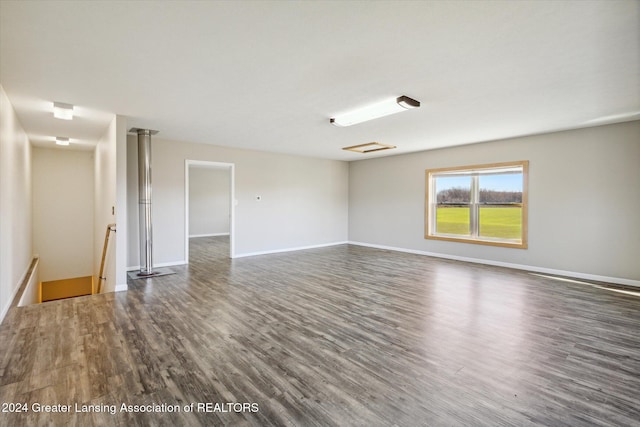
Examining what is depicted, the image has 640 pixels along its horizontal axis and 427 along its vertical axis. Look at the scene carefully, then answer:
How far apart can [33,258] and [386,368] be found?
833 centimetres

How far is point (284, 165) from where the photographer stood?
7.86 meters

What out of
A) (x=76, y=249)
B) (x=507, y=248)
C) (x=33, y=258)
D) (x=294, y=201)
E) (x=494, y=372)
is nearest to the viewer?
(x=494, y=372)

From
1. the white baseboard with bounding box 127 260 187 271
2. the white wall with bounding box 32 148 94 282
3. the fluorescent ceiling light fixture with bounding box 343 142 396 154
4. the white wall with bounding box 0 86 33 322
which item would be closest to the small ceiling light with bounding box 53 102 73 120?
the white wall with bounding box 0 86 33 322

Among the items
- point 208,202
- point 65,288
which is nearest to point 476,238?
point 208,202

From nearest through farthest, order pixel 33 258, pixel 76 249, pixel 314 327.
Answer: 1. pixel 314 327
2. pixel 33 258
3. pixel 76 249

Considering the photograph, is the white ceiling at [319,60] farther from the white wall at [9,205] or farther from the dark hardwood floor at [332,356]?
the dark hardwood floor at [332,356]

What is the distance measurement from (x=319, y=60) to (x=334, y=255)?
525cm

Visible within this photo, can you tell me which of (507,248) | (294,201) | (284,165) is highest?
(284,165)

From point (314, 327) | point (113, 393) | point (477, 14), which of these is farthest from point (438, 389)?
point (477, 14)

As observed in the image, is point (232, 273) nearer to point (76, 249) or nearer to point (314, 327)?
point (314, 327)

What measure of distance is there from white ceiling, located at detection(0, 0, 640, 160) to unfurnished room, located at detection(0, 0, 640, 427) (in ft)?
0.08

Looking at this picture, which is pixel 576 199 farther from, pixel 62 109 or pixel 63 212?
pixel 63 212

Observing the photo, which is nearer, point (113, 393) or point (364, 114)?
point (113, 393)

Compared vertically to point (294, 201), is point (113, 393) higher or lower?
lower
